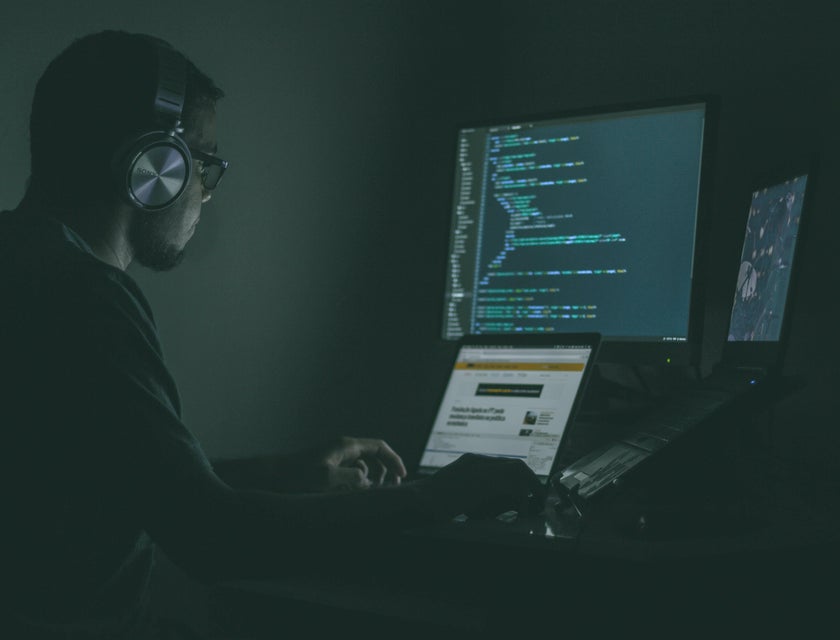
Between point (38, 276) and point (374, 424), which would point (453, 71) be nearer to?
point (374, 424)

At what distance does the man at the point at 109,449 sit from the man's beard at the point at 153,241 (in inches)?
3.4

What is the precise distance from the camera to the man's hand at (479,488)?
810 mm

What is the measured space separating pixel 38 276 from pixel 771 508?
31.7 inches

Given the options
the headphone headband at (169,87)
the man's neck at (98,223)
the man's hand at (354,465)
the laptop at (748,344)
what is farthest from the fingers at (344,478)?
the headphone headband at (169,87)

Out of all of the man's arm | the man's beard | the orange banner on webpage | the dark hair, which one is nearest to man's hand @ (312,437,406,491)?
the man's arm

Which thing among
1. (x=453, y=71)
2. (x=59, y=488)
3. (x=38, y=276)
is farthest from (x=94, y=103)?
(x=453, y=71)

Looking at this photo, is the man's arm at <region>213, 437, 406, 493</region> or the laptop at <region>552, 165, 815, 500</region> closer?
the laptop at <region>552, 165, 815, 500</region>

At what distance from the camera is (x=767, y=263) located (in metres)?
1.12

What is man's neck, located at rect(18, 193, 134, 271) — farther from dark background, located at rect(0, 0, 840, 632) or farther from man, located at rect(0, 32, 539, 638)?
dark background, located at rect(0, 0, 840, 632)

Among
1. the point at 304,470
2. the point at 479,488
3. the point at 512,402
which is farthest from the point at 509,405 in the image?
the point at 479,488

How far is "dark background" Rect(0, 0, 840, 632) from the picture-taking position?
1.34 meters

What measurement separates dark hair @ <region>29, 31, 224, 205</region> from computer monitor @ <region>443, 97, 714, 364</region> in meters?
0.72

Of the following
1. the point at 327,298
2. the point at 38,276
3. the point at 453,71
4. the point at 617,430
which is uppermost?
the point at 453,71

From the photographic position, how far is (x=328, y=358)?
5.43 feet
